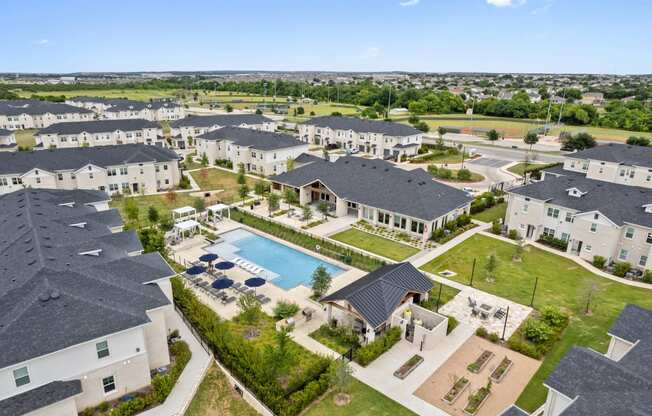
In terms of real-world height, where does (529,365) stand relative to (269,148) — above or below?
below

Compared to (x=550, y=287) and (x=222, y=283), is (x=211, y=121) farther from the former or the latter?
(x=550, y=287)

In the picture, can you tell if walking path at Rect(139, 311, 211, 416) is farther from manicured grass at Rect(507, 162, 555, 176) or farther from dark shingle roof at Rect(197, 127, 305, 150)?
manicured grass at Rect(507, 162, 555, 176)

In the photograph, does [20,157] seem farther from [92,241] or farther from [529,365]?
[529,365]

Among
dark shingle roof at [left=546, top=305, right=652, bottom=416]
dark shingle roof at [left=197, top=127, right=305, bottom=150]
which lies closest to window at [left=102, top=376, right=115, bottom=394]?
dark shingle roof at [left=546, top=305, right=652, bottom=416]

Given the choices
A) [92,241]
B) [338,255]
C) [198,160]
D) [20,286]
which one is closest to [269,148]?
[198,160]

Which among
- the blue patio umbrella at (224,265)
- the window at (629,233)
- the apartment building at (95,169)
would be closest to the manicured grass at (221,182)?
the apartment building at (95,169)

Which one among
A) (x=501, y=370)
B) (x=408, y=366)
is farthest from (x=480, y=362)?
(x=408, y=366)
